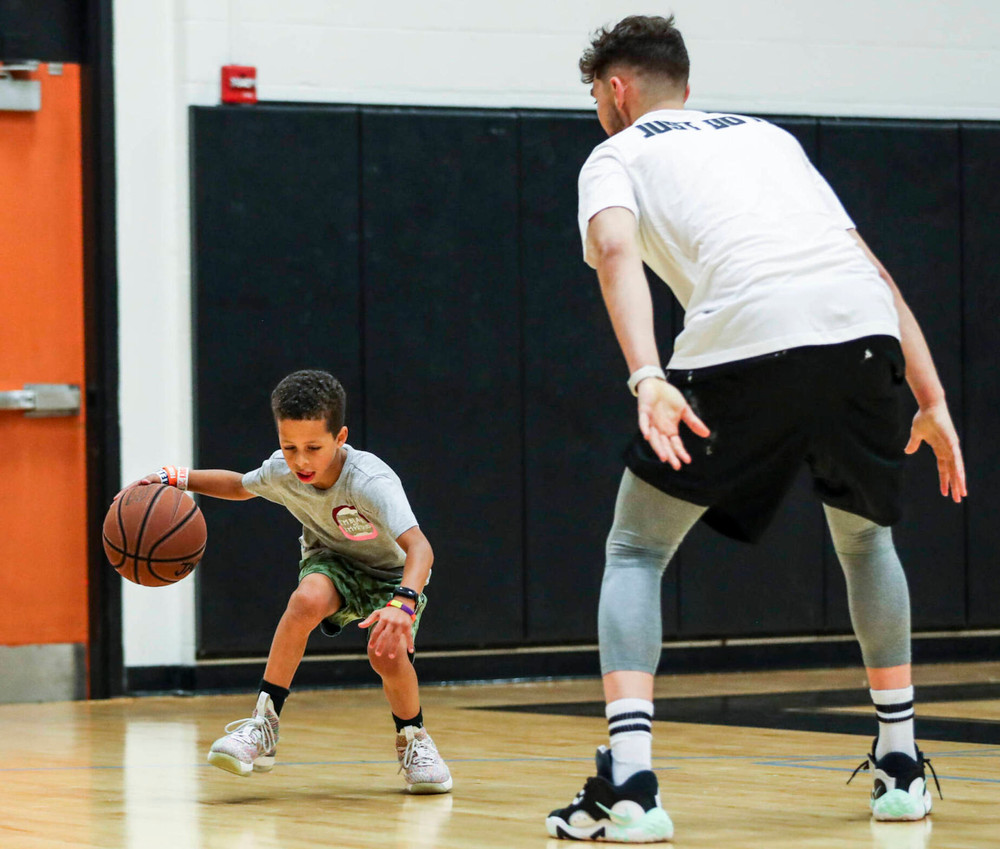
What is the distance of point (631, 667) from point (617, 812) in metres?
0.22

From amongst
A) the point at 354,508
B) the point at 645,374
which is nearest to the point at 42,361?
the point at 354,508

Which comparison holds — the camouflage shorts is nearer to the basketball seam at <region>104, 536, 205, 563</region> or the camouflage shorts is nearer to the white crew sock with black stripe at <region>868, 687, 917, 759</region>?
the basketball seam at <region>104, 536, 205, 563</region>

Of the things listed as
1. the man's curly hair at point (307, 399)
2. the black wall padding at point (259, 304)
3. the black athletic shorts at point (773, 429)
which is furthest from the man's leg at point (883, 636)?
the black wall padding at point (259, 304)

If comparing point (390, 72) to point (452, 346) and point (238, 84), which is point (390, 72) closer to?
point (238, 84)

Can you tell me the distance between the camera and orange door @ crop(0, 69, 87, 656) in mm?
6105

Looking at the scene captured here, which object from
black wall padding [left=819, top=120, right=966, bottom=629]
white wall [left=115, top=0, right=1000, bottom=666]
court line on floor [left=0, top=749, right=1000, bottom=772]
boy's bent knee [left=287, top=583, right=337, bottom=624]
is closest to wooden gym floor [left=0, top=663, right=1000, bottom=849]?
court line on floor [left=0, top=749, right=1000, bottom=772]

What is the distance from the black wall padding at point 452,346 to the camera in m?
6.49

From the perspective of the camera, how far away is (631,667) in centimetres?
259

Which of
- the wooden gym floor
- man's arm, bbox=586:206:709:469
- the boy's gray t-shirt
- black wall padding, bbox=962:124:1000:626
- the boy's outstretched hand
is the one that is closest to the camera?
man's arm, bbox=586:206:709:469

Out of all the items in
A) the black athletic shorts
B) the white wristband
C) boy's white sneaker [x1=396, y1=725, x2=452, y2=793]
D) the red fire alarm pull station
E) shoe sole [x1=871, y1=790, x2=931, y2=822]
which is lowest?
boy's white sneaker [x1=396, y1=725, x2=452, y2=793]

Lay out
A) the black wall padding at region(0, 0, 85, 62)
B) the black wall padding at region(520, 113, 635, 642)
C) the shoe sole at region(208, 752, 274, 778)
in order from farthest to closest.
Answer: the black wall padding at region(520, 113, 635, 642)
the black wall padding at region(0, 0, 85, 62)
the shoe sole at region(208, 752, 274, 778)

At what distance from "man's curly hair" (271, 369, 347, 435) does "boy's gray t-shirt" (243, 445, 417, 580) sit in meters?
0.15

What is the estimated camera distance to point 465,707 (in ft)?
18.4

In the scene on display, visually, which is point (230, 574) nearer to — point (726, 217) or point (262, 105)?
point (262, 105)
